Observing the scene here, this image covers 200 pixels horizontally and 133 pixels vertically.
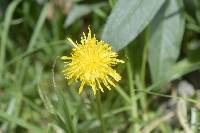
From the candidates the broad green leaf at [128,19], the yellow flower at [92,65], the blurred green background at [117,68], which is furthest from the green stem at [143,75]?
the yellow flower at [92,65]

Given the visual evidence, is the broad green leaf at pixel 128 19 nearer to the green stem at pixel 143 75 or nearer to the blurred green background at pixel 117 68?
the blurred green background at pixel 117 68

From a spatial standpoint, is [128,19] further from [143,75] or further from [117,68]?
[143,75]

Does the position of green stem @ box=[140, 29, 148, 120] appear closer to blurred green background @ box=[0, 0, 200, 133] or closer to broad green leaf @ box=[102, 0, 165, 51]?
blurred green background @ box=[0, 0, 200, 133]

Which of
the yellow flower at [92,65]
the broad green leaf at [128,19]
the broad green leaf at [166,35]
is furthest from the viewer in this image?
the broad green leaf at [166,35]

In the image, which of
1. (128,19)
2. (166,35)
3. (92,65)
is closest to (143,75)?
(166,35)

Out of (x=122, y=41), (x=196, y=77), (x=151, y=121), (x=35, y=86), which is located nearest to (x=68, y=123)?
(x=122, y=41)

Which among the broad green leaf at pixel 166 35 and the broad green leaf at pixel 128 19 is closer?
the broad green leaf at pixel 128 19

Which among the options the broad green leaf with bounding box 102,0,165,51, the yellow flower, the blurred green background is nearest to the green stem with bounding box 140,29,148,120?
the blurred green background

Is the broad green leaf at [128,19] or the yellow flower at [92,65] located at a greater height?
the broad green leaf at [128,19]
